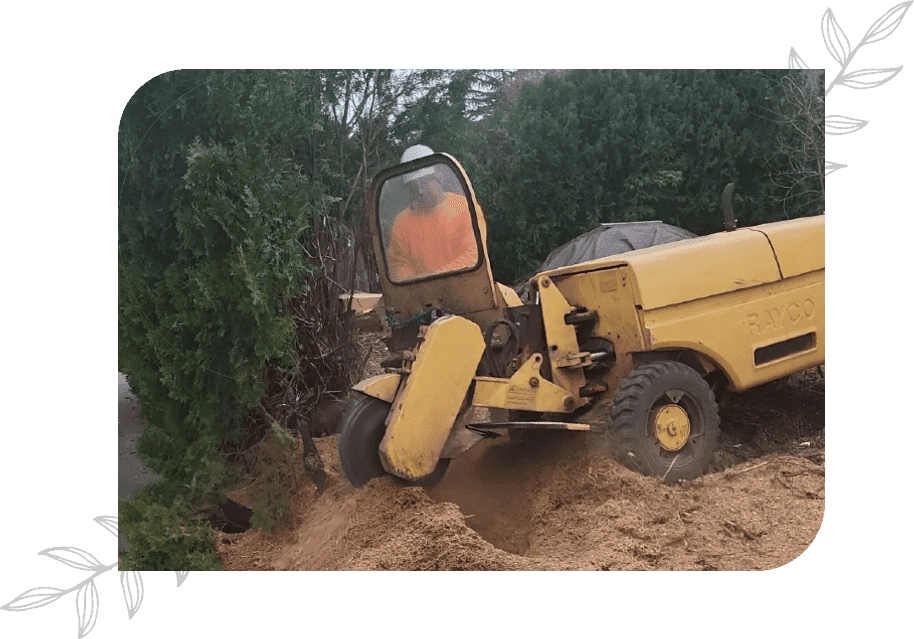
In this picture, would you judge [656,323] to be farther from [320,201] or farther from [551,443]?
[320,201]

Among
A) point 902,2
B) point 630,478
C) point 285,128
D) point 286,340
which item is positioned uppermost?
point 902,2

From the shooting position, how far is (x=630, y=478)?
5559 mm

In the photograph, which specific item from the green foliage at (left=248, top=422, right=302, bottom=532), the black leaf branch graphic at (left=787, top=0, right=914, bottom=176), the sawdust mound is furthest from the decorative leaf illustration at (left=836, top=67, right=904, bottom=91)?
the green foliage at (left=248, top=422, right=302, bottom=532)

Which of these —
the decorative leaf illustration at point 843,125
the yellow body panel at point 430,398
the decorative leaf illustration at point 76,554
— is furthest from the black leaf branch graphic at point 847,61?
the decorative leaf illustration at point 76,554

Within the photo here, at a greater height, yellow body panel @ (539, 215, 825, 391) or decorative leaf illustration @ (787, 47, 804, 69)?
decorative leaf illustration @ (787, 47, 804, 69)

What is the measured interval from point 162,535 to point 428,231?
224 centimetres

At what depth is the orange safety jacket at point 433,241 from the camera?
5.63 meters

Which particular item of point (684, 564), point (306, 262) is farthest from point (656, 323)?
point (306, 262)

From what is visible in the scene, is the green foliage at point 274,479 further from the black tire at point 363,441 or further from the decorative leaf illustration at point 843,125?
the decorative leaf illustration at point 843,125

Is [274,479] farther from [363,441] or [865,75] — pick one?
Answer: [865,75]

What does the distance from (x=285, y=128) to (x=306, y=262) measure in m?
0.77

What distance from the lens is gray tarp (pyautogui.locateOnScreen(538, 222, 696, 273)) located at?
6.04m

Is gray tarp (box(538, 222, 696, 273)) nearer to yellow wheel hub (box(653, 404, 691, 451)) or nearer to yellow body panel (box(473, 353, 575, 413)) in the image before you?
yellow body panel (box(473, 353, 575, 413))

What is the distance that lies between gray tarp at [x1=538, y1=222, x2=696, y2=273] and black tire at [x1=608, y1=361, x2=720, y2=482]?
0.77 metres
